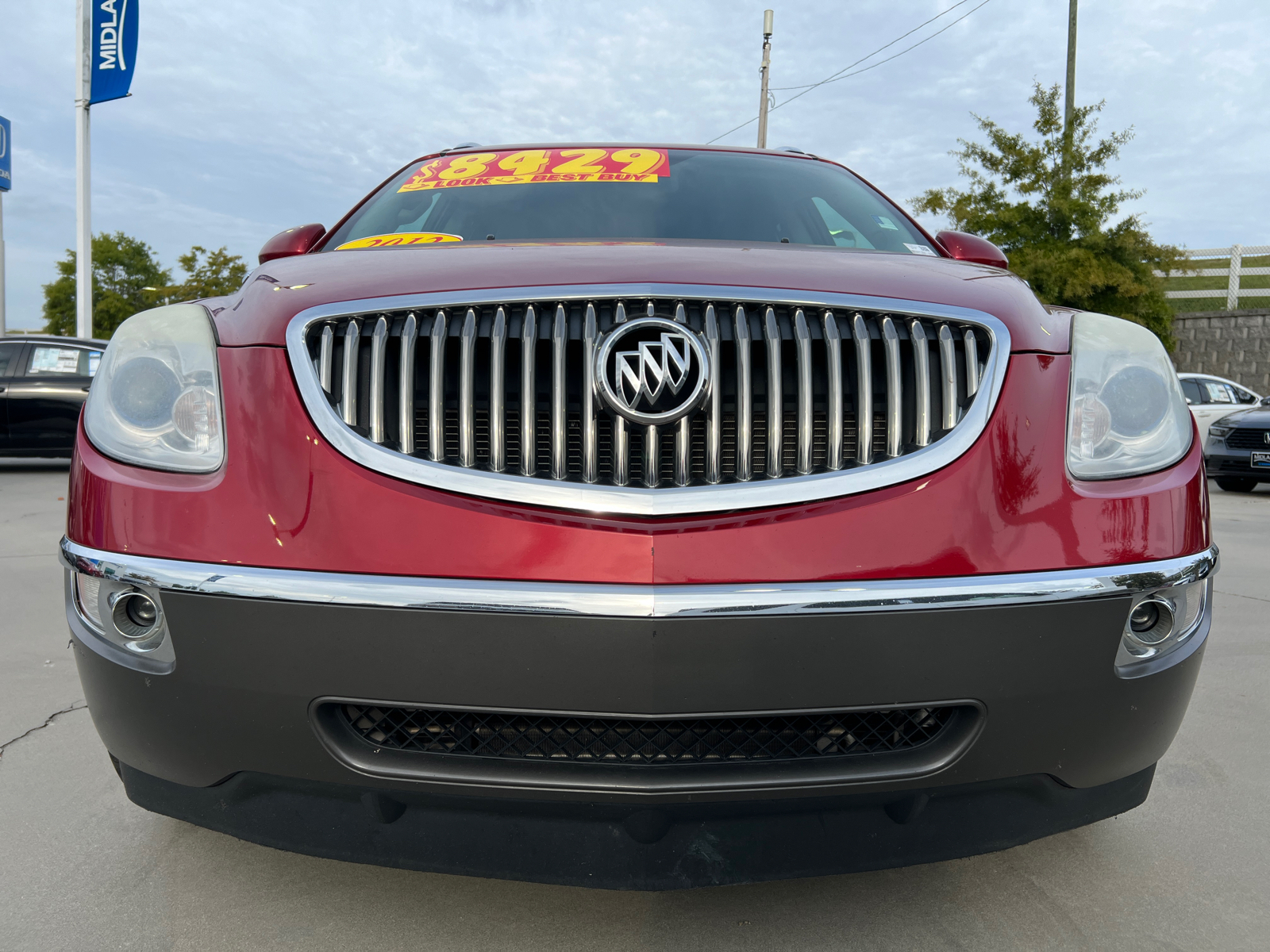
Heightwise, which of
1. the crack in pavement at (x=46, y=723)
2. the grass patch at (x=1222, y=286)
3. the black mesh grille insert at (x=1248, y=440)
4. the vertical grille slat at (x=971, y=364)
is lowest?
the crack in pavement at (x=46, y=723)

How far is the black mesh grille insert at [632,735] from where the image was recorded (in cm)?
148

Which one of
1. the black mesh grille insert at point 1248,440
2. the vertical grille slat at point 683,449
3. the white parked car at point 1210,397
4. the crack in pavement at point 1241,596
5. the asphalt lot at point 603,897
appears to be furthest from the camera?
the white parked car at point 1210,397

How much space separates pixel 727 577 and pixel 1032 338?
26.5 inches

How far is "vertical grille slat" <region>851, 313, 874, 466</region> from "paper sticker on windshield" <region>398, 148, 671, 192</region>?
1495mm

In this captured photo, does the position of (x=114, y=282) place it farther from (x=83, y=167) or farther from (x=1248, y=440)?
(x=1248, y=440)

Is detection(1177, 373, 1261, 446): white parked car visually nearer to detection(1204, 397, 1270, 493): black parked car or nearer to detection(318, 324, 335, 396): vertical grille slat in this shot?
detection(1204, 397, 1270, 493): black parked car

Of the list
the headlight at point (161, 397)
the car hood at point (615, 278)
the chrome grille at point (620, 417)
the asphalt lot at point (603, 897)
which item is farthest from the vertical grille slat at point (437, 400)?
the asphalt lot at point (603, 897)

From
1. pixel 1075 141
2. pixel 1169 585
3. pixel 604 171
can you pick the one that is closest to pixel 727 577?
pixel 1169 585

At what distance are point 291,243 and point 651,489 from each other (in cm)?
160

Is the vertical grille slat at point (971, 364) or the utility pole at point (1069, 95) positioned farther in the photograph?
the utility pole at point (1069, 95)

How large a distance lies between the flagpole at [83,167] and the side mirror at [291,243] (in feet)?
57.4

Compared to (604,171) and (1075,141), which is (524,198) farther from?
(1075,141)

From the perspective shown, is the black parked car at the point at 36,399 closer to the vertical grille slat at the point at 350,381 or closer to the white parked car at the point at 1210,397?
the vertical grille slat at the point at 350,381

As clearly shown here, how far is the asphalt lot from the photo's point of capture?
1.75m
